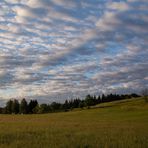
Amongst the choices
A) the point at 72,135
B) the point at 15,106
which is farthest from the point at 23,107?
the point at 72,135

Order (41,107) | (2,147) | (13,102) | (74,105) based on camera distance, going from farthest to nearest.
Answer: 1. (74,105)
2. (13,102)
3. (41,107)
4. (2,147)

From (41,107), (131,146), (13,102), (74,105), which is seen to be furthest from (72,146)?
(74,105)

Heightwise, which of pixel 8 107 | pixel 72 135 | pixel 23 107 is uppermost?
pixel 8 107

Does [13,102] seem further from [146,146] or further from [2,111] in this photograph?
[146,146]

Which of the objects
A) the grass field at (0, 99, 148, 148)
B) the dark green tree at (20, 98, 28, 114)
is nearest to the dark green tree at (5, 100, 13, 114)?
the dark green tree at (20, 98, 28, 114)

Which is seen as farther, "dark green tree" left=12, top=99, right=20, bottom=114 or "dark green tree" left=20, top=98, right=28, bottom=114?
"dark green tree" left=12, top=99, right=20, bottom=114

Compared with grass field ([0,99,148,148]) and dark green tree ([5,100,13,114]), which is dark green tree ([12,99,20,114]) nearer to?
dark green tree ([5,100,13,114])

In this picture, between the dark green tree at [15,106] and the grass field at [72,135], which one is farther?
the dark green tree at [15,106]

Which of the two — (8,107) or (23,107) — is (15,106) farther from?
(23,107)

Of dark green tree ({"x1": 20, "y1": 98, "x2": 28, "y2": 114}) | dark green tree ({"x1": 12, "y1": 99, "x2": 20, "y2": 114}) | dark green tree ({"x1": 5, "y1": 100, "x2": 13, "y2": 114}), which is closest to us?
dark green tree ({"x1": 20, "y1": 98, "x2": 28, "y2": 114})

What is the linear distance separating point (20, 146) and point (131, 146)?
5104 mm

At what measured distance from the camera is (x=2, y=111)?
597 ft

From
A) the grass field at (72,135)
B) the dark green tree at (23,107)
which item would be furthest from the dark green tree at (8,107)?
the grass field at (72,135)

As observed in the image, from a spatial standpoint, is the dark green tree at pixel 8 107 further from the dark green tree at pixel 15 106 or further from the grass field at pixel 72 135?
the grass field at pixel 72 135
